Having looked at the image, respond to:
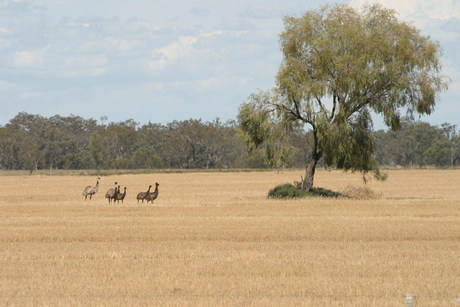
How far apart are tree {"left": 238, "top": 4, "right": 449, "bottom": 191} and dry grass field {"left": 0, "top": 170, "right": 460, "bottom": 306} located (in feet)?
28.9

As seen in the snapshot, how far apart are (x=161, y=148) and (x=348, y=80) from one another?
10229cm

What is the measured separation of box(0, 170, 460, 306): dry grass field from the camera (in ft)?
38.2

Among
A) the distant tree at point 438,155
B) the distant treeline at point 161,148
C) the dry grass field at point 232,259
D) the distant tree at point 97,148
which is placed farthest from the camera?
the distant tree at point 438,155

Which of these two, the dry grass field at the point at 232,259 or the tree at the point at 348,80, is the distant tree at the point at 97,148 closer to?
the tree at the point at 348,80

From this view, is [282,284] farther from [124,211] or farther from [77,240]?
[124,211]

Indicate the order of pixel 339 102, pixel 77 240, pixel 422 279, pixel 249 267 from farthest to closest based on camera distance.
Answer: pixel 339 102 < pixel 77 240 < pixel 249 267 < pixel 422 279

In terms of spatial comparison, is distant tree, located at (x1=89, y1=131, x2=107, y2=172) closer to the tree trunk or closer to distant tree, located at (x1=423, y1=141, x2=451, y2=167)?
distant tree, located at (x1=423, y1=141, x2=451, y2=167)

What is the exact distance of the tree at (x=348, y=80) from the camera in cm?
3438

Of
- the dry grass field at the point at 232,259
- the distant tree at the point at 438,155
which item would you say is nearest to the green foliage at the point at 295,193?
the dry grass field at the point at 232,259

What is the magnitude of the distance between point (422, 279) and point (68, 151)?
5260 inches

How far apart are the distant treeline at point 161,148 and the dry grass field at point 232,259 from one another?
91561 mm

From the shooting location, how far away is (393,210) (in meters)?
28.8

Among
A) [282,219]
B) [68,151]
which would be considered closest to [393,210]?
[282,219]

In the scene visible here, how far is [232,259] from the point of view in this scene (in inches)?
605
